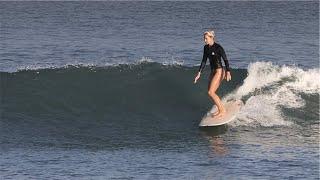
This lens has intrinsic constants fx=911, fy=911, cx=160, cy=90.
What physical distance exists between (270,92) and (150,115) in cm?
255

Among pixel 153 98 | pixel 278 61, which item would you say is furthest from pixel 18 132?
pixel 278 61

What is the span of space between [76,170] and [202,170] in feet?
5.95

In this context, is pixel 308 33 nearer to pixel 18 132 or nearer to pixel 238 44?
pixel 238 44

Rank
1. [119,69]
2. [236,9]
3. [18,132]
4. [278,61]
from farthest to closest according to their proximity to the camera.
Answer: [236,9]
[278,61]
[119,69]
[18,132]

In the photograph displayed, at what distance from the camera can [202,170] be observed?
13141 millimetres

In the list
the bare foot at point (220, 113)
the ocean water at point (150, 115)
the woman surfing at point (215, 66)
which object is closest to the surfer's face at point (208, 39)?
the woman surfing at point (215, 66)

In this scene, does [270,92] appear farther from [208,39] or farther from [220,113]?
[208,39]

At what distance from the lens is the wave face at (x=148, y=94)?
17359 mm

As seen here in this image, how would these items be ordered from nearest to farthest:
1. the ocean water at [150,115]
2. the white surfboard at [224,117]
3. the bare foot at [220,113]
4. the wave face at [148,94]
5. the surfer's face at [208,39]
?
the ocean water at [150,115] → the surfer's face at [208,39] → the white surfboard at [224,117] → the bare foot at [220,113] → the wave face at [148,94]

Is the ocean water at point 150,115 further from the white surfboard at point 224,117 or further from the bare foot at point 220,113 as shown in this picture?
the bare foot at point 220,113

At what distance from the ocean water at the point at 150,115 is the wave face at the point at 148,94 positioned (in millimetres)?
21

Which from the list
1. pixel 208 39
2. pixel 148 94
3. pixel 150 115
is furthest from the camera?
pixel 148 94

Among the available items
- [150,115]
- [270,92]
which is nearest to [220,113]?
[150,115]

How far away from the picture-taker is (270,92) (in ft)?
60.0
